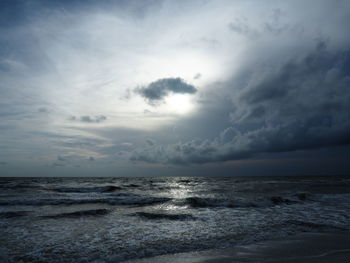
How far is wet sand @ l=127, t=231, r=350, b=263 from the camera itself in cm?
578

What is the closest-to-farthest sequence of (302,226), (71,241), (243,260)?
(243,260)
(71,241)
(302,226)

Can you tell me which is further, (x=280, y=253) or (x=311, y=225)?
(x=311, y=225)

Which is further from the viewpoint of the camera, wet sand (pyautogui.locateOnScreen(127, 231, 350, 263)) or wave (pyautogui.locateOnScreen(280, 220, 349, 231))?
wave (pyautogui.locateOnScreen(280, 220, 349, 231))

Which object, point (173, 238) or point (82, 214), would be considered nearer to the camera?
point (173, 238)

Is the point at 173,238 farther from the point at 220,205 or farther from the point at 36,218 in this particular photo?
the point at 220,205

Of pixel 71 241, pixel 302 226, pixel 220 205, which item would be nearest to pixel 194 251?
pixel 71 241

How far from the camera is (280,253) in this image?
249 inches

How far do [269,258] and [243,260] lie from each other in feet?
2.43

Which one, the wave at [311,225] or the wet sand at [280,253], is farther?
the wave at [311,225]

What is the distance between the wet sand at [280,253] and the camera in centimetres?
578

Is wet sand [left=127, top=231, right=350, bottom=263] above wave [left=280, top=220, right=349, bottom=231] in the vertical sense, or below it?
above

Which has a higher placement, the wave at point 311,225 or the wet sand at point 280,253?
the wet sand at point 280,253

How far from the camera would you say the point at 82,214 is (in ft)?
41.9

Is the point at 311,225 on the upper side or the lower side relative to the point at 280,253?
lower
